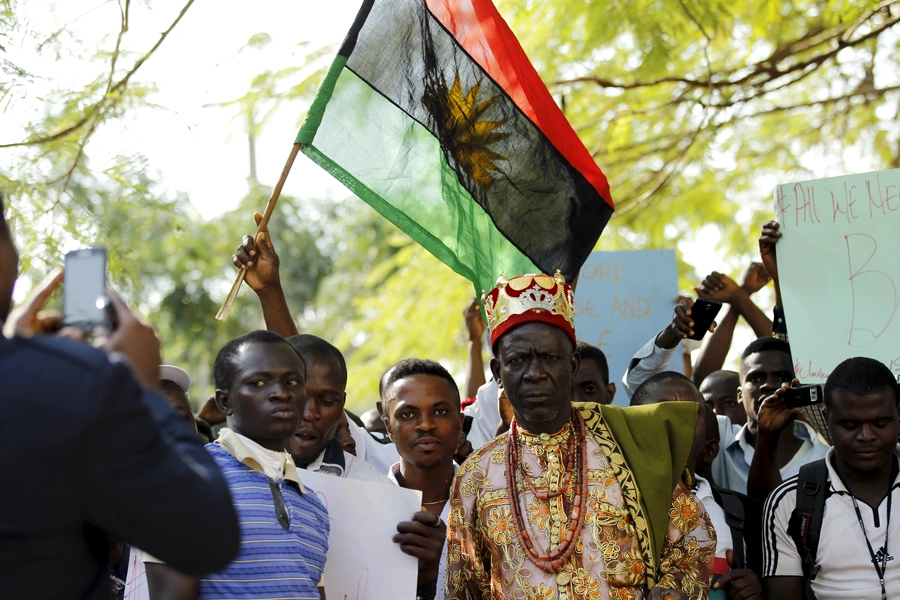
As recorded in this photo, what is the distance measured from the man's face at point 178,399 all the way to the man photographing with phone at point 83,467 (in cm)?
280

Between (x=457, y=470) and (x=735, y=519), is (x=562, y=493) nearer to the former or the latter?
(x=457, y=470)

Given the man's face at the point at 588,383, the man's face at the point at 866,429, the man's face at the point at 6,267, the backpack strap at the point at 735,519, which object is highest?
the man's face at the point at 588,383

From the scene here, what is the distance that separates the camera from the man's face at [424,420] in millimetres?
4402

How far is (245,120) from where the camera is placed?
298 inches

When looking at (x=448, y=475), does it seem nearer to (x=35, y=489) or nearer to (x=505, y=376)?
(x=505, y=376)

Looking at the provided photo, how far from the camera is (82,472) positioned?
6.10ft

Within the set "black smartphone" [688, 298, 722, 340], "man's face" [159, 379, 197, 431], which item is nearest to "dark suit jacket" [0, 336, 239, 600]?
"man's face" [159, 379, 197, 431]

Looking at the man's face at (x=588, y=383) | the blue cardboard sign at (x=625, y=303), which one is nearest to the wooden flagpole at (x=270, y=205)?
the man's face at (x=588, y=383)

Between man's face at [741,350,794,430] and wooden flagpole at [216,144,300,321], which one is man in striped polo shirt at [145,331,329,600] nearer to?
wooden flagpole at [216,144,300,321]

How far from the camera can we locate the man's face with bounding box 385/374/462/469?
14.4 feet

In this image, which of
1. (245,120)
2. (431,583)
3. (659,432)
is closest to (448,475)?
(431,583)

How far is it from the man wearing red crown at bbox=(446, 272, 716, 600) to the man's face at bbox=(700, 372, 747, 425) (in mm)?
2426

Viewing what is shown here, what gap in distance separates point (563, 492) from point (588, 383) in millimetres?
1603

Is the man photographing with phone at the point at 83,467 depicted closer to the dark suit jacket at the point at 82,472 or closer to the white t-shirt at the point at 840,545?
the dark suit jacket at the point at 82,472
